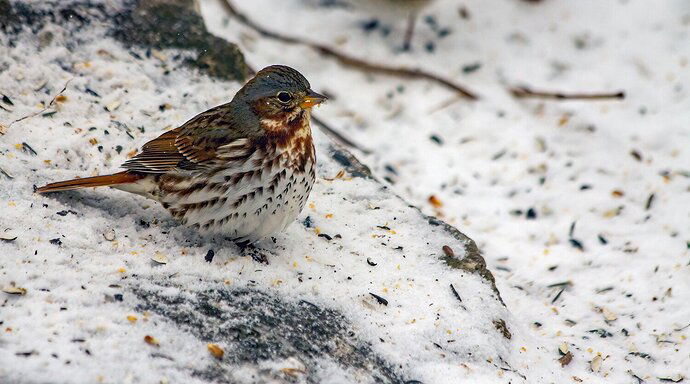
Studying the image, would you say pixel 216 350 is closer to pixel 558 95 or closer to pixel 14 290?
pixel 14 290

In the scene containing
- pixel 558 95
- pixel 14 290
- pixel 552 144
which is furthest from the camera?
pixel 558 95

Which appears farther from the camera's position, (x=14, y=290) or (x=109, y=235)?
(x=109, y=235)

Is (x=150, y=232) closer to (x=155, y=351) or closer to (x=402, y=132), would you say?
(x=155, y=351)

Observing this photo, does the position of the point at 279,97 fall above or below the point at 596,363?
above

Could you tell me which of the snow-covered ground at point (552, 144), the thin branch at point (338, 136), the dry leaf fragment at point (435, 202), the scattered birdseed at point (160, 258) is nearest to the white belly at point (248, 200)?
the scattered birdseed at point (160, 258)

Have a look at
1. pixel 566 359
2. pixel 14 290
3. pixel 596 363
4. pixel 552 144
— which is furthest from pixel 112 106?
pixel 552 144

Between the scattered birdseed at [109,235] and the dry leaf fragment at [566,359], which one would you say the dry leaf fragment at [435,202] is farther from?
the scattered birdseed at [109,235]

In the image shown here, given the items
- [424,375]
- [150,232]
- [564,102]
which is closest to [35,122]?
[150,232]
